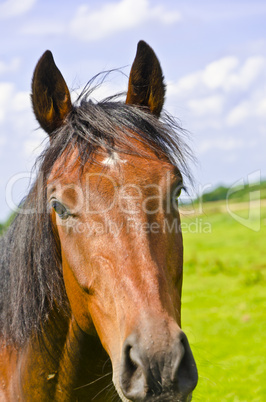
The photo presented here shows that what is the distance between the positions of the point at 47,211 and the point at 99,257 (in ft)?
2.24

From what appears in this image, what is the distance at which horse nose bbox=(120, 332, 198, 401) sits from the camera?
6.63ft

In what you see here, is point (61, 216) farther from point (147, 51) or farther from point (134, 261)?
point (147, 51)

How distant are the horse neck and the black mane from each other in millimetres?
112

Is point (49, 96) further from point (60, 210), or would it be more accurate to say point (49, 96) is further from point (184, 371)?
point (184, 371)

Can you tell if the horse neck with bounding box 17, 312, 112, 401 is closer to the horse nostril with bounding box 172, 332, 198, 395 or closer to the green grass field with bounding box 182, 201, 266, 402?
the green grass field with bounding box 182, 201, 266, 402

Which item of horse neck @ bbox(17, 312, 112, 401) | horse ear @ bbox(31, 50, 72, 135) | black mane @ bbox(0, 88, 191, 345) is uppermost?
horse ear @ bbox(31, 50, 72, 135)

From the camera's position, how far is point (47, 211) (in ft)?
9.70

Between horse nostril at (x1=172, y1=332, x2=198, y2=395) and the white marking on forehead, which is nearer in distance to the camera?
horse nostril at (x1=172, y1=332, x2=198, y2=395)

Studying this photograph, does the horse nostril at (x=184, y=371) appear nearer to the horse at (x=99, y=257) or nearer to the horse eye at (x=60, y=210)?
the horse at (x=99, y=257)

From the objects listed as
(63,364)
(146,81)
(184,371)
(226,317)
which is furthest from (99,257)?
(226,317)

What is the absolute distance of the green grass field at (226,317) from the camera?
5518 mm

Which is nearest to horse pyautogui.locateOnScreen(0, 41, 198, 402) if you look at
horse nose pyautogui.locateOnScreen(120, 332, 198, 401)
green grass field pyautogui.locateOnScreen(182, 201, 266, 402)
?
horse nose pyautogui.locateOnScreen(120, 332, 198, 401)

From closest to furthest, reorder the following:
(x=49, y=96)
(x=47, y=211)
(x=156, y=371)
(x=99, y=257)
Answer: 1. (x=156, y=371)
2. (x=99, y=257)
3. (x=47, y=211)
4. (x=49, y=96)

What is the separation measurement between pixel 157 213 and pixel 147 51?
4.57 feet
